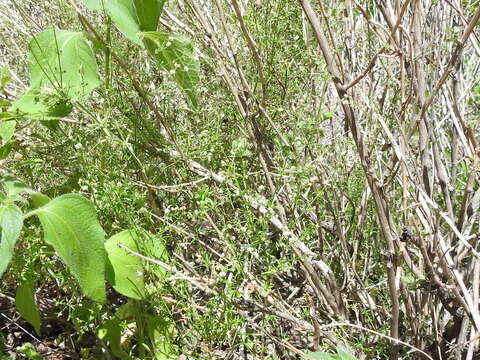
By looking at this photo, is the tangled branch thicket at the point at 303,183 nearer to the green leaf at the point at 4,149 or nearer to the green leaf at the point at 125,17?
the green leaf at the point at 125,17

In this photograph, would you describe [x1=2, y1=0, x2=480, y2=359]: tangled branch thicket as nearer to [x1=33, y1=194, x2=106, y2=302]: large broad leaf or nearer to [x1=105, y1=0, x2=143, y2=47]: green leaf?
[x1=105, y1=0, x2=143, y2=47]: green leaf

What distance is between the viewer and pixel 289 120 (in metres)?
1.73

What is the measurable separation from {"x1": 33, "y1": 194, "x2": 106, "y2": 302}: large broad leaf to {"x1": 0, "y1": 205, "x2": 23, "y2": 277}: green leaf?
0.05 meters

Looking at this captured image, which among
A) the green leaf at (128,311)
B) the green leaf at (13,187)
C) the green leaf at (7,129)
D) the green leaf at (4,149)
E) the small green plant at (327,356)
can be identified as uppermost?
the green leaf at (7,129)

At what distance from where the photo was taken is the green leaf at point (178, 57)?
4.65 ft

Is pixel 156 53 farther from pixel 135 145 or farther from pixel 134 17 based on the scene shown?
pixel 135 145

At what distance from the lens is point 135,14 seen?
1420 millimetres

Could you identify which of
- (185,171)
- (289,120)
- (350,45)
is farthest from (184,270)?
(350,45)

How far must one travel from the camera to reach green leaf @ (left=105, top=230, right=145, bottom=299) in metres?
1.45

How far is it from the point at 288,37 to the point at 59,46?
65 cm

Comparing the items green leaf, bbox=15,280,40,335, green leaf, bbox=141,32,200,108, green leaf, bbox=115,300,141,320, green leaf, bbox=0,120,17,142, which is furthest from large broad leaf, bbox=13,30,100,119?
green leaf, bbox=115,300,141,320

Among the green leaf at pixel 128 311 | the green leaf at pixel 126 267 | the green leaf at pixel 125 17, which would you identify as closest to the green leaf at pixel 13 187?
the green leaf at pixel 126 267

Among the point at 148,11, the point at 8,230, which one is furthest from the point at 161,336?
the point at 148,11

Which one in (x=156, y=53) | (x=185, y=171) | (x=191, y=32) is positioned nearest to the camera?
(x=156, y=53)
